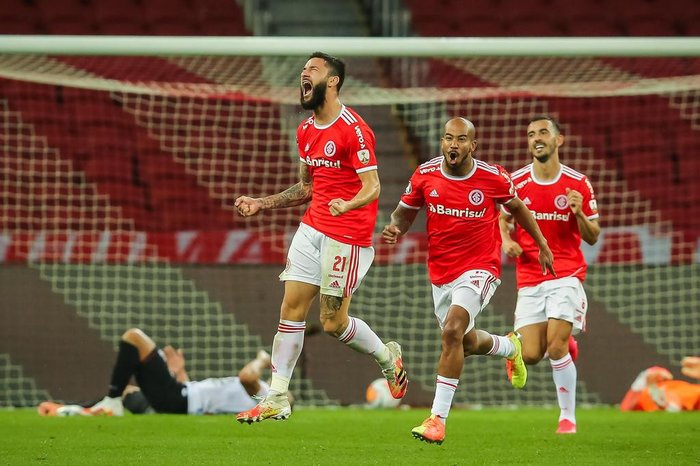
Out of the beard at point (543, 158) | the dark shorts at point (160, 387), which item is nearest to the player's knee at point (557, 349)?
the beard at point (543, 158)

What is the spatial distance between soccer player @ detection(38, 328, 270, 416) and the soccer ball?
4.52 ft

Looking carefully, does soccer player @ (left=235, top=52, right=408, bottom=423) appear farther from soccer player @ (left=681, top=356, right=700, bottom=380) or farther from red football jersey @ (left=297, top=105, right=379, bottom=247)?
soccer player @ (left=681, top=356, right=700, bottom=380)

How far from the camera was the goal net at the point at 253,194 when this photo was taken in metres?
10.9

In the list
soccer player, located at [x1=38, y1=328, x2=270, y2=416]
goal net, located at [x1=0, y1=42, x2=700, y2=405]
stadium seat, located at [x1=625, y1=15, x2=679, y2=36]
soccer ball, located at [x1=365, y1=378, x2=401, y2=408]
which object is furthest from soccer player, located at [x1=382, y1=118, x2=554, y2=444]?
stadium seat, located at [x1=625, y1=15, x2=679, y2=36]

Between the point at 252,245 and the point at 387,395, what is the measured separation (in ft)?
6.53

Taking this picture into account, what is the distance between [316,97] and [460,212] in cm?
120

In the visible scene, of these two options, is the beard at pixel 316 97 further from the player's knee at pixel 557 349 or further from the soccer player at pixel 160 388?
the soccer player at pixel 160 388

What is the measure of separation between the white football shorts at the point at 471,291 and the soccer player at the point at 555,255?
82 centimetres

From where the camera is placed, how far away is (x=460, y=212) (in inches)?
282

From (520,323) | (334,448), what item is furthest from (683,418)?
(334,448)

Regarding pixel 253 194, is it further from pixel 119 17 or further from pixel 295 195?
pixel 295 195

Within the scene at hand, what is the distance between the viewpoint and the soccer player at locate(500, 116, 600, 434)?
808 centimetres

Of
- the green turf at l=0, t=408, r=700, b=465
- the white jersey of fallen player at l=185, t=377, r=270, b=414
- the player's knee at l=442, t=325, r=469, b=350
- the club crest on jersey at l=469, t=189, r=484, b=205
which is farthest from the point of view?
the white jersey of fallen player at l=185, t=377, r=270, b=414

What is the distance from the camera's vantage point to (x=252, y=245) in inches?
435
